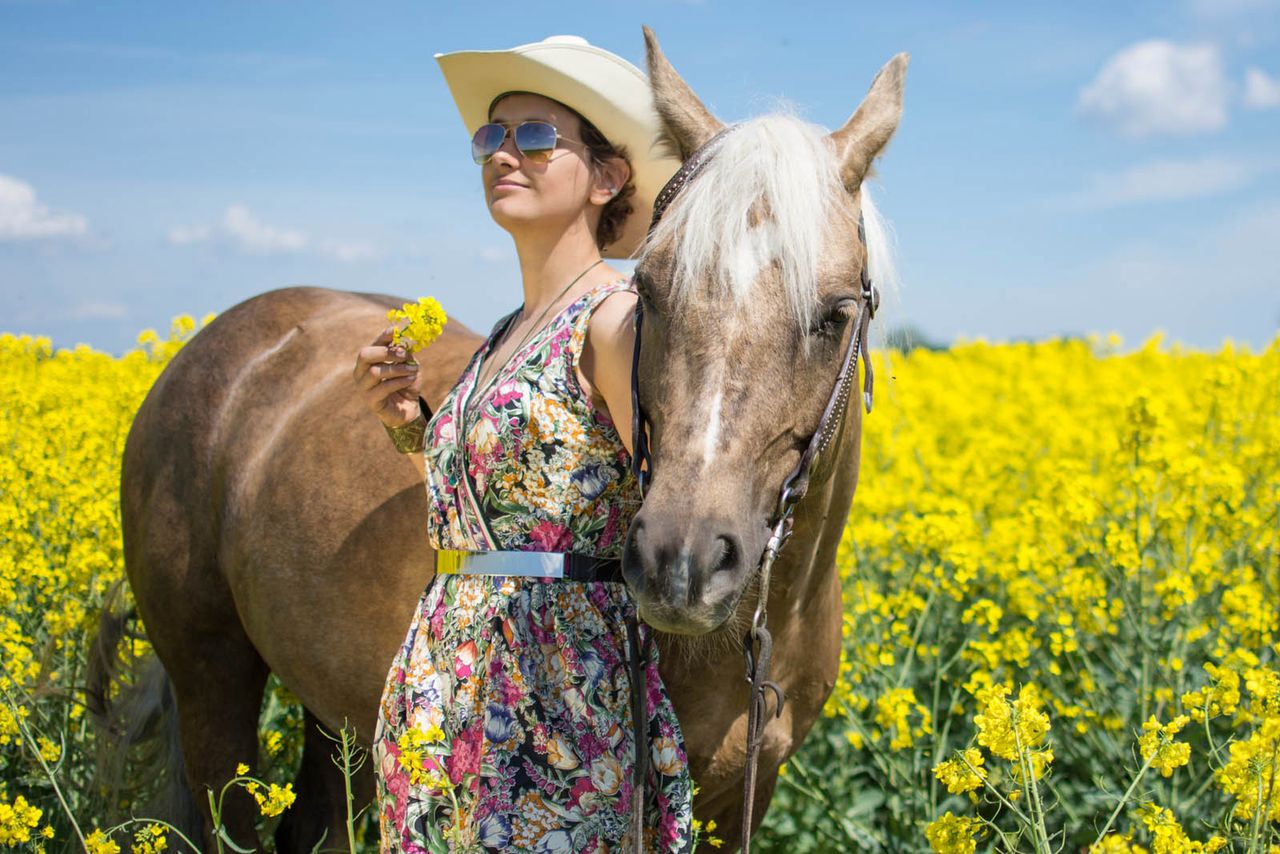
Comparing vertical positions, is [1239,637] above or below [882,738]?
above

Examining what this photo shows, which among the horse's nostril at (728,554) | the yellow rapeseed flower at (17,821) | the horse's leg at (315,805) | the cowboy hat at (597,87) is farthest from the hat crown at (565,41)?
the horse's leg at (315,805)

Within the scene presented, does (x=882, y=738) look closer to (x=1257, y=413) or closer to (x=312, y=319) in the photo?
(x=312, y=319)

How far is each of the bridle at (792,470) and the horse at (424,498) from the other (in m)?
0.02

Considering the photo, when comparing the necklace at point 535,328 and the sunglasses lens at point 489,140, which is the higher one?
the sunglasses lens at point 489,140

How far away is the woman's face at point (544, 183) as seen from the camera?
2.32 metres

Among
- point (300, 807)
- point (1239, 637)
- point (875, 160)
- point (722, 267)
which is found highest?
point (875, 160)

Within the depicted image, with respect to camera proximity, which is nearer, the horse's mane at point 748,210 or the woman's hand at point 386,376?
the horse's mane at point 748,210

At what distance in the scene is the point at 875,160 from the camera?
2.13 m

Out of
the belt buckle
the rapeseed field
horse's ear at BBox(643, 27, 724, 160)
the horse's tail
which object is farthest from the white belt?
the horse's tail

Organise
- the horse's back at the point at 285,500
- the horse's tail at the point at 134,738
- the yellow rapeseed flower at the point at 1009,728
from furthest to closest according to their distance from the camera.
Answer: the horse's tail at the point at 134,738 → the horse's back at the point at 285,500 → the yellow rapeseed flower at the point at 1009,728

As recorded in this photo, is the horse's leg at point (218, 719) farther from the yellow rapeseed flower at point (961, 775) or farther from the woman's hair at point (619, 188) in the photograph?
the yellow rapeseed flower at point (961, 775)

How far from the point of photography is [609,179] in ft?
8.09

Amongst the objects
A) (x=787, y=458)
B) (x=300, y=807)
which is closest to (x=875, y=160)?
(x=787, y=458)

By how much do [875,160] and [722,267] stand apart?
0.52m
